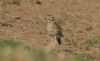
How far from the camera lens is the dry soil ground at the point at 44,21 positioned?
18562 mm

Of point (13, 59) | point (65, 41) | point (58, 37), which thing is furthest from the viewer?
point (65, 41)

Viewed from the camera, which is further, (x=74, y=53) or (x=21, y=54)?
(x=74, y=53)

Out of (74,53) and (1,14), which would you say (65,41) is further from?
(1,14)

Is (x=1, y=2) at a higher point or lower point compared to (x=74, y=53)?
higher

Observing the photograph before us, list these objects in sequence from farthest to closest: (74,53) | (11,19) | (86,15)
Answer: (86,15) → (11,19) → (74,53)

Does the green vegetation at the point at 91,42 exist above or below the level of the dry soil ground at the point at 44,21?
below

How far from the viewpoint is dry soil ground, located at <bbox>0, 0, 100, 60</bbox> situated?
18562mm

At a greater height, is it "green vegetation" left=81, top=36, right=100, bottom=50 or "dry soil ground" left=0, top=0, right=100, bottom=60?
"dry soil ground" left=0, top=0, right=100, bottom=60

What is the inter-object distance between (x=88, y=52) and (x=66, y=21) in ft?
16.5

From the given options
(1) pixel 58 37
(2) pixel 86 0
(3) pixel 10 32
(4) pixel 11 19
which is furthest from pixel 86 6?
(1) pixel 58 37

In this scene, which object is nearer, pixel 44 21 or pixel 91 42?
pixel 91 42

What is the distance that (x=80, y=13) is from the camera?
24.2m

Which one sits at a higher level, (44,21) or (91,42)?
(44,21)

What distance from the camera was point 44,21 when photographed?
70.4ft
